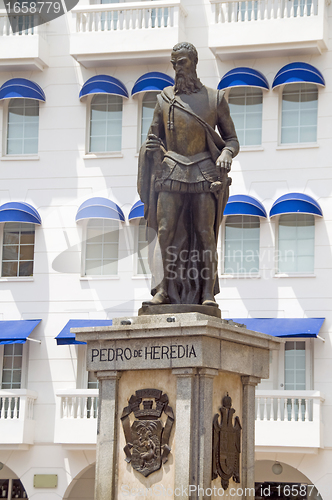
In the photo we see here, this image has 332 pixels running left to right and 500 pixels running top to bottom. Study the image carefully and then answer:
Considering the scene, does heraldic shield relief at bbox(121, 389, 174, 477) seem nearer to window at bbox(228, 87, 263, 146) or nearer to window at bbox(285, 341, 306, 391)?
window at bbox(285, 341, 306, 391)

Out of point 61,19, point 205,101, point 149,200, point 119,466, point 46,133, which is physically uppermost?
point 61,19

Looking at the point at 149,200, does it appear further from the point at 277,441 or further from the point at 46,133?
the point at 46,133

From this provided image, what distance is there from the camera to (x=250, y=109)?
79.6 feet

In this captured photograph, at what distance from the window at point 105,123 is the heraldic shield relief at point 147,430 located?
50.7ft

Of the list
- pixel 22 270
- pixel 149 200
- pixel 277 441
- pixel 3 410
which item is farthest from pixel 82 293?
pixel 149 200

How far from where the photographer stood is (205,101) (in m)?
11.1

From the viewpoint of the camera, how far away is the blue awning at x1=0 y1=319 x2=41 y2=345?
23656 millimetres

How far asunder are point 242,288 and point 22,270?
19.6ft

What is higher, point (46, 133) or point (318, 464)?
point (46, 133)

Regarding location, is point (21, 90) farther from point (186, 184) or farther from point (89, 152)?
point (186, 184)

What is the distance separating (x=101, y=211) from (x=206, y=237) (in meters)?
13.3

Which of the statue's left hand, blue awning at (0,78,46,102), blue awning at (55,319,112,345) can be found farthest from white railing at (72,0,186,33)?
the statue's left hand

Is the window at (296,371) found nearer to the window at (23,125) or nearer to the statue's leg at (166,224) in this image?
the window at (23,125)

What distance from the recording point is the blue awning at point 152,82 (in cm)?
2393
